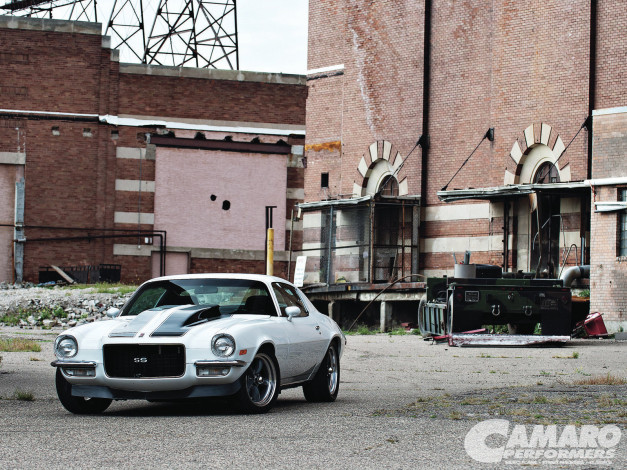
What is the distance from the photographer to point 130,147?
1754 inches

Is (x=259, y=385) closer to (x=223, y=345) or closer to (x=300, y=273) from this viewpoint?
(x=223, y=345)

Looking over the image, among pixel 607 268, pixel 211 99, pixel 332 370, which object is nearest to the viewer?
pixel 332 370

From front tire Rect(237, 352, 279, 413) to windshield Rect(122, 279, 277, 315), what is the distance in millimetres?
821

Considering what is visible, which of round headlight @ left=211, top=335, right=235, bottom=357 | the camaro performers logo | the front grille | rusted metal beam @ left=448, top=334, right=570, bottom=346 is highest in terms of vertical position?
round headlight @ left=211, top=335, right=235, bottom=357

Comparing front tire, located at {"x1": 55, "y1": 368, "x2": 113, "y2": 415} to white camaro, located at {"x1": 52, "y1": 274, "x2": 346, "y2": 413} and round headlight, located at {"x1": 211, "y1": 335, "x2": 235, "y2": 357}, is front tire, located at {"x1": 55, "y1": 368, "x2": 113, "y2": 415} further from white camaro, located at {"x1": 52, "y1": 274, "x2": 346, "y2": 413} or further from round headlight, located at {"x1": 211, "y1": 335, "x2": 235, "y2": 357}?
round headlight, located at {"x1": 211, "y1": 335, "x2": 235, "y2": 357}

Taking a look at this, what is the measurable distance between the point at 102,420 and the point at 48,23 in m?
36.1

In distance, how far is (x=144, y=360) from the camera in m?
10.4

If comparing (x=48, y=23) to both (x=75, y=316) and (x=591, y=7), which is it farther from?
(x=591, y=7)

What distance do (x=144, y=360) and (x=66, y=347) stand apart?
85 cm

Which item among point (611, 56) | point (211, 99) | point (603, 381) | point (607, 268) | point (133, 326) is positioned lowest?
point (603, 381)

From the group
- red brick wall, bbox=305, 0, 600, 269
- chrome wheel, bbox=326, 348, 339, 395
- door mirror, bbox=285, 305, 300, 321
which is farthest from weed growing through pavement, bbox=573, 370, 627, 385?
red brick wall, bbox=305, 0, 600, 269

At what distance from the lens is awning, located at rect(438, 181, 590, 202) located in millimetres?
28984

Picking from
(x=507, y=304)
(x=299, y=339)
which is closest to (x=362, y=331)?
(x=507, y=304)

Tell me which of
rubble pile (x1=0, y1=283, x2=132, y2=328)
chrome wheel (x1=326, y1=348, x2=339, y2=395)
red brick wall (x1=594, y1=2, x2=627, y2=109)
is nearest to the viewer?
chrome wheel (x1=326, y1=348, x2=339, y2=395)
